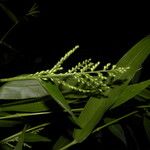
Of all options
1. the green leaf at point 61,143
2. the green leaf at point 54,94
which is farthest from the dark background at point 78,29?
the green leaf at point 54,94

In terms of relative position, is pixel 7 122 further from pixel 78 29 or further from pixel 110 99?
pixel 78 29

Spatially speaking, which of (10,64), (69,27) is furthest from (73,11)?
(10,64)

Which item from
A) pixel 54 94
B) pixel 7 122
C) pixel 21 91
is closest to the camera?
pixel 54 94

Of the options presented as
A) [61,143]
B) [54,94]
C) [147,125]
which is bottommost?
[147,125]

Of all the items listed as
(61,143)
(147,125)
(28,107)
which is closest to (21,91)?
(28,107)

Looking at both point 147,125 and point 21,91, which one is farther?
point 147,125

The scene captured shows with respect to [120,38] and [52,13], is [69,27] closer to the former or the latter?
[52,13]
